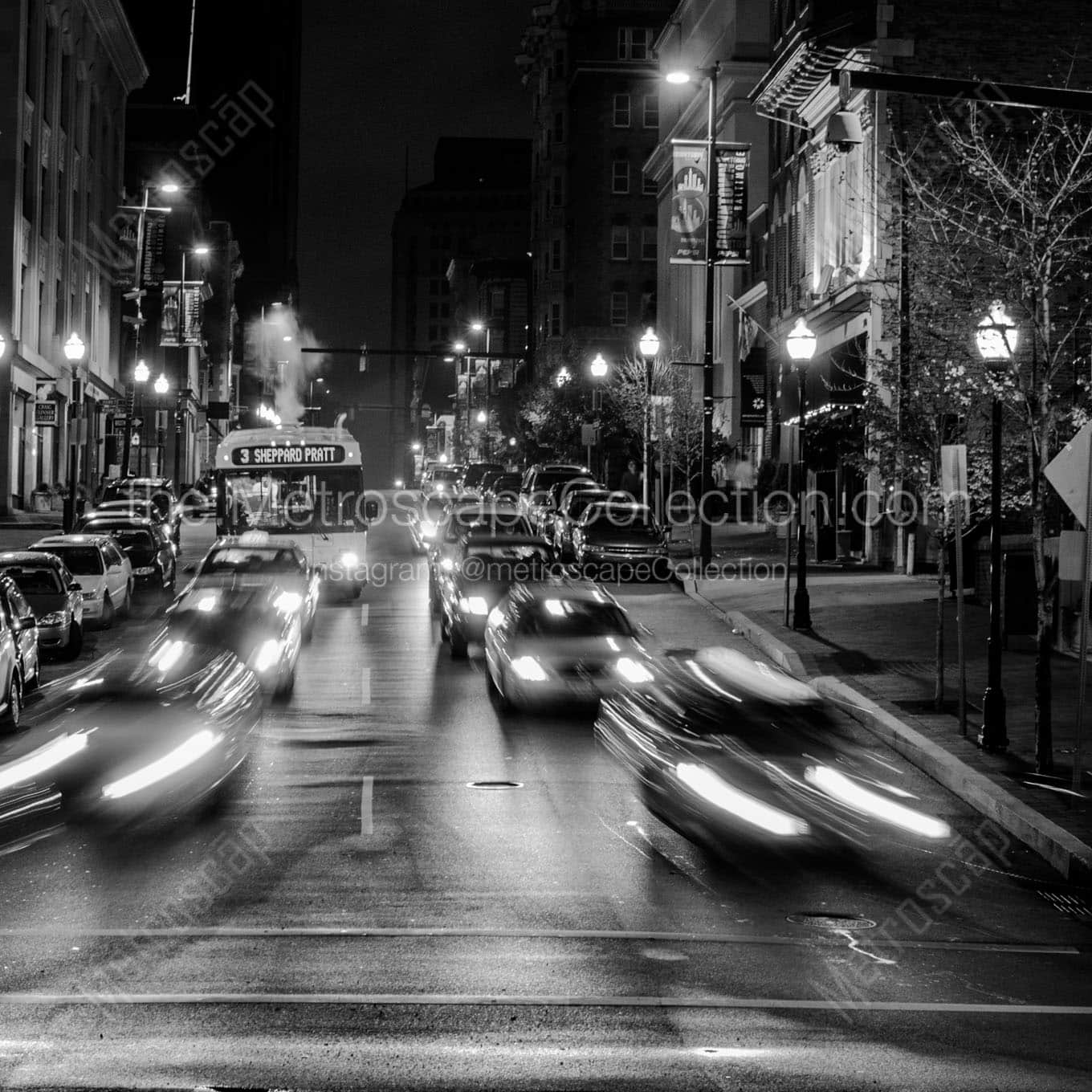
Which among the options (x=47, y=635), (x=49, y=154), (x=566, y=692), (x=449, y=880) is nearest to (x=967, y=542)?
(x=566, y=692)

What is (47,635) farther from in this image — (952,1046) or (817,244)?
(817,244)

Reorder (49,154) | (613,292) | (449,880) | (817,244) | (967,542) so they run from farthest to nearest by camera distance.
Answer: (613,292), (49,154), (817,244), (967,542), (449,880)

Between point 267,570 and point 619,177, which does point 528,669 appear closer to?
point 267,570

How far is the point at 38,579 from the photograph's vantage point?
23375 millimetres

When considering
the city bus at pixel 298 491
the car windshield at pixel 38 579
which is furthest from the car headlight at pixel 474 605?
the city bus at pixel 298 491

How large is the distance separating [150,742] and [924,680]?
35.4ft

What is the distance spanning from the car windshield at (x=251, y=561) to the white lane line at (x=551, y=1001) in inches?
670

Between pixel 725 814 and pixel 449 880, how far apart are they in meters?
2.94

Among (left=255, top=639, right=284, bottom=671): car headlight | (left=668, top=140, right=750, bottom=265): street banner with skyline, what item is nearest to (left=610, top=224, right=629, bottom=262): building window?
(left=668, top=140, right=750, bottom=265): street banner with skyline

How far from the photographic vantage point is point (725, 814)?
1236 cm

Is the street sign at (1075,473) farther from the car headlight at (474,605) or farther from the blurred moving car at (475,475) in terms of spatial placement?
the blurred moving car at (475,475)

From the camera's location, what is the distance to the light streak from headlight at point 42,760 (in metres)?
13.1

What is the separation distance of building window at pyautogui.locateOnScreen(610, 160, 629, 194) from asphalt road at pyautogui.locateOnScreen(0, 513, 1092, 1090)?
322 ft

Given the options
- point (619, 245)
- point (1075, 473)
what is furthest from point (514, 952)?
point (619, 245)
